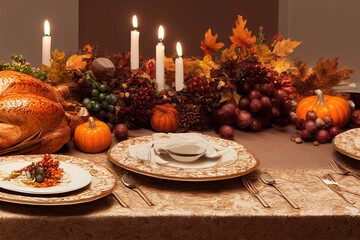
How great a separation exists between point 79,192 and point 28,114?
34 centimetres

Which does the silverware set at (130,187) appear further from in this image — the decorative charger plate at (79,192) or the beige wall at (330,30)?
the beige wall at (330,30)

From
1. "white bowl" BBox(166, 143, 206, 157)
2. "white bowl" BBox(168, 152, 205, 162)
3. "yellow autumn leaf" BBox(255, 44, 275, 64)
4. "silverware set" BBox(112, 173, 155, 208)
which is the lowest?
"silverware set" BBox(112, 173, 155, 208)

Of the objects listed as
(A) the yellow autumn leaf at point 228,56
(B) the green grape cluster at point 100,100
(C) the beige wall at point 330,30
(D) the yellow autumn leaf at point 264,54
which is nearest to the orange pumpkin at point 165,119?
(B) the green grape cluster at point 100,100

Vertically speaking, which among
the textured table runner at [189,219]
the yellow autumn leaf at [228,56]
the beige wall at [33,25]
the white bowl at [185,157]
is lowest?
the textured table runner at [189,219]

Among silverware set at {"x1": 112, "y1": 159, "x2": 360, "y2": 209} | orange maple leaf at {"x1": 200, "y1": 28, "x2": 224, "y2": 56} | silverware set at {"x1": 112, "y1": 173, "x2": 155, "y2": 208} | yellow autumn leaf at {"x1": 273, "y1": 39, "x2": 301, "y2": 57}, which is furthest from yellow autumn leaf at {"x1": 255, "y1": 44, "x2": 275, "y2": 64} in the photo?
silverware set at {"x1": 112, "y1": 173, "x2": 155, "y2": 208}

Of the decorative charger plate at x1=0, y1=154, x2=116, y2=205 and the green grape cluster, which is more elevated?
the green grape cluster

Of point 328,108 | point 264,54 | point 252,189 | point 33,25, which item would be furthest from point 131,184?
point 33,25

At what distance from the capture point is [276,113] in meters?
1.68

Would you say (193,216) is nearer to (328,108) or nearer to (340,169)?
(340,169)

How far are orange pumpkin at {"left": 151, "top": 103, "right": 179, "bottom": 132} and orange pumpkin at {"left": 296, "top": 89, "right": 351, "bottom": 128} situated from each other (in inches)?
19.9

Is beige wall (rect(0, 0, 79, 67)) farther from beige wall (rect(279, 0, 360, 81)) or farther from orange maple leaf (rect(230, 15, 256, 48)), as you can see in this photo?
orange maple leaf (rect(230, 15, 256, 48))

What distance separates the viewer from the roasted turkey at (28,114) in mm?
1110

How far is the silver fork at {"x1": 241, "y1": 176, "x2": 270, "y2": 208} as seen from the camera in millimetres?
943

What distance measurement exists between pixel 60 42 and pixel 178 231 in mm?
3392
